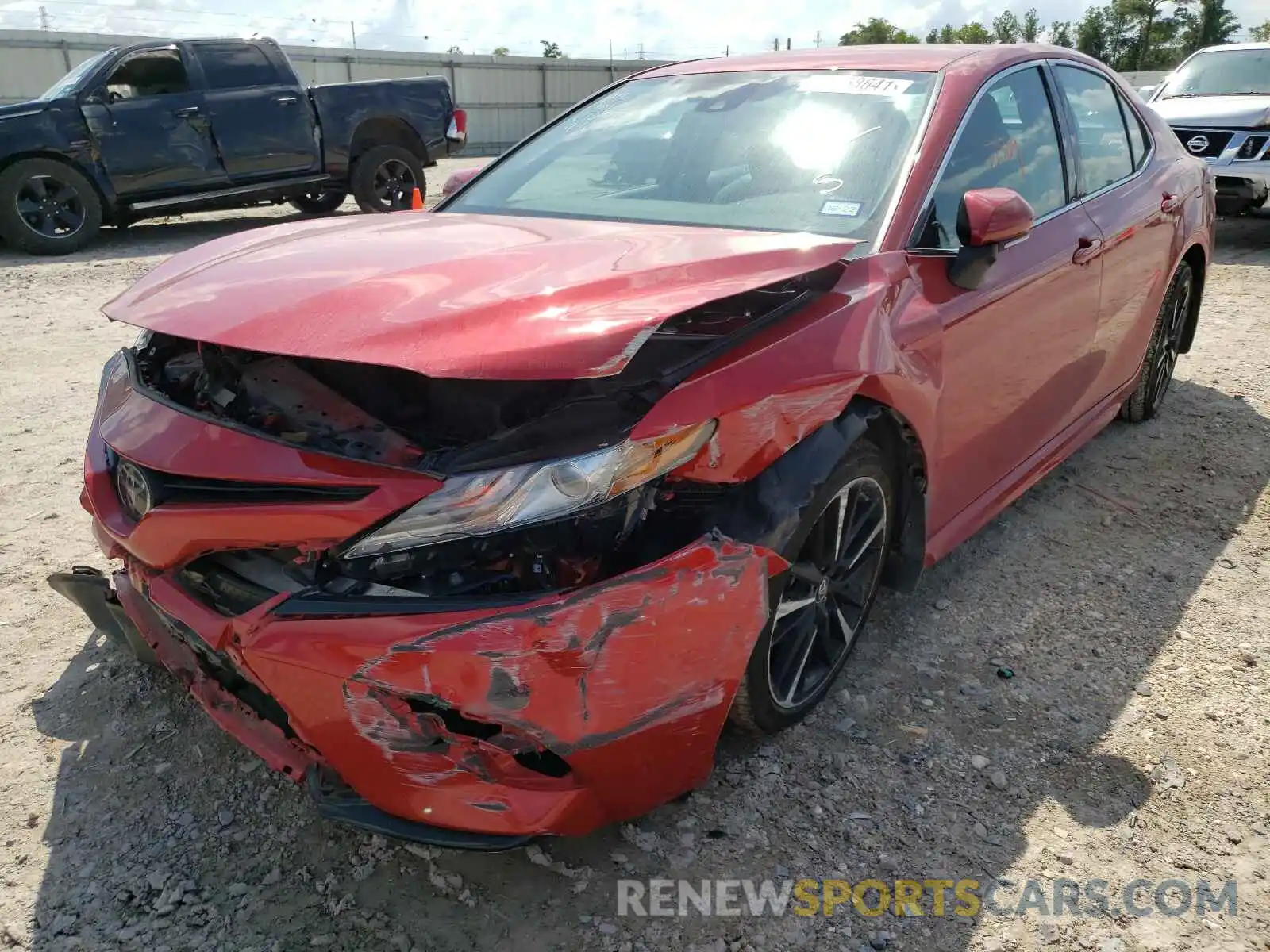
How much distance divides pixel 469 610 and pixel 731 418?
2.16ft

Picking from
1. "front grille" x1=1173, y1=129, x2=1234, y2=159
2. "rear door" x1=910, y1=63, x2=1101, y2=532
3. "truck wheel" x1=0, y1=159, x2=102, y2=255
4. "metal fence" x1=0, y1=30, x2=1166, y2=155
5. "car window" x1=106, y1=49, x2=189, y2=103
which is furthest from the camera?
"metal fence" x1=0, y1=30, x2=1166, y2=155

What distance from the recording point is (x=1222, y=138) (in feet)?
29.5

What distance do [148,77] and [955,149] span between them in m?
9.20

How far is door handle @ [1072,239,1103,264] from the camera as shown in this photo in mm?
3260

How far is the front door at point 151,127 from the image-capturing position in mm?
8992

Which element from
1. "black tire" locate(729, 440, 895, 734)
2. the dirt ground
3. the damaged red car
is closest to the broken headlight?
the damaged red car

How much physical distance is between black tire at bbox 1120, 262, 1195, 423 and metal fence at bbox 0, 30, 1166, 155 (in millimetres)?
19552

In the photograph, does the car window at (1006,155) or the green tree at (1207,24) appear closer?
the car window at (1006,155)

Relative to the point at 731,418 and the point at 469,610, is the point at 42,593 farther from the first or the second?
the point at 731,418

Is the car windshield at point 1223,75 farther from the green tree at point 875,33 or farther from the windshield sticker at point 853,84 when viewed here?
the green tree at point 875,33

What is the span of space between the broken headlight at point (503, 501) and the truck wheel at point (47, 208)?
905 centimetres

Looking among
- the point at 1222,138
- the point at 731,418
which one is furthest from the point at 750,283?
the point at 1222,138

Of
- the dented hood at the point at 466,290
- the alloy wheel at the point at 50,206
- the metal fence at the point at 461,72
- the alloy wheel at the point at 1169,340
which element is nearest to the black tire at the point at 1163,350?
the alloy wheel at the point at 1169,340

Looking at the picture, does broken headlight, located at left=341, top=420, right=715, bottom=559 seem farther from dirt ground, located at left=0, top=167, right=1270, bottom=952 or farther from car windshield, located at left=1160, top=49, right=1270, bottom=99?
car windshield, located at left=1160, top=49, right=1270, bottom=99
